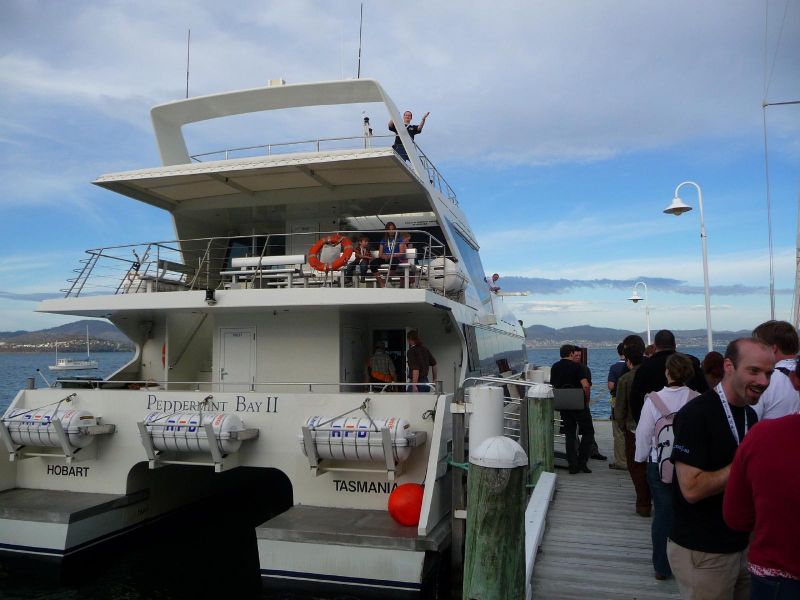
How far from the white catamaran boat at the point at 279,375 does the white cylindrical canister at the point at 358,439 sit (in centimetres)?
2

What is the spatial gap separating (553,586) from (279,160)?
6.64 m

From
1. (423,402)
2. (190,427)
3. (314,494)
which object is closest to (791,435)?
(423,402)

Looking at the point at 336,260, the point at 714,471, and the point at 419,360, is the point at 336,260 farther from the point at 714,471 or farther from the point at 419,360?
the point at 714,471

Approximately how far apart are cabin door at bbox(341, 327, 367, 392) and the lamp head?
685 centimetres

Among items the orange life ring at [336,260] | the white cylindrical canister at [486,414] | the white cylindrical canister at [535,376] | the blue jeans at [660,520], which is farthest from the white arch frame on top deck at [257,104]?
the white cylindrical canister at [535,376]

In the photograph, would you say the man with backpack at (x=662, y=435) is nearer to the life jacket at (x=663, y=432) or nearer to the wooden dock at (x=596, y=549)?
the life jacket at (x=663, y=432)

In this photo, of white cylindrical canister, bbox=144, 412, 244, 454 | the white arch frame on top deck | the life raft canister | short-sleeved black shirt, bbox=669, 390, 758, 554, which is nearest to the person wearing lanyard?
short-sleeved black shirt, bbox=669, 390, 758, 554

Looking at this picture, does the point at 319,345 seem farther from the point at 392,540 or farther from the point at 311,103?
the point at 311,103

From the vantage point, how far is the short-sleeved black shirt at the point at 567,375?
9594mm

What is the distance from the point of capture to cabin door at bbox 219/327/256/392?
9617 mm

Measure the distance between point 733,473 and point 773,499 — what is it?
0.20m

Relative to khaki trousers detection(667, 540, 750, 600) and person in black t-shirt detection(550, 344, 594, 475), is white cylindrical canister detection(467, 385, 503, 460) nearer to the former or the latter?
person in black t-shirt detection(550, 344, 594, 475)

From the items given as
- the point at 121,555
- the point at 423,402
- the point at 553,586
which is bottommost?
the point at 121,555

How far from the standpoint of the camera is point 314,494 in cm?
764
